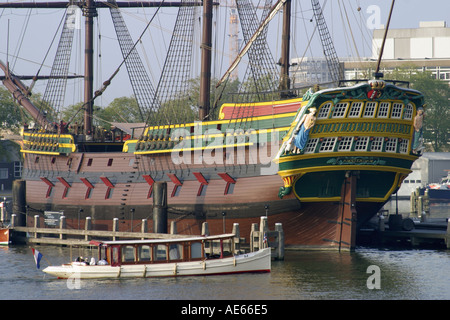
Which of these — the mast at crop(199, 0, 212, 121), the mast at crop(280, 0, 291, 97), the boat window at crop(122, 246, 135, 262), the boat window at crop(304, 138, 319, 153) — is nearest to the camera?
the boat window at crop(122, 246, 135, 262)

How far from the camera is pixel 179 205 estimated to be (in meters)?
45.5

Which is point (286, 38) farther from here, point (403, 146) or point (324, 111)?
point (403, 146)

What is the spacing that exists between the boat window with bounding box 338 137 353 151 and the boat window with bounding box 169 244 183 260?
1030 centimetres

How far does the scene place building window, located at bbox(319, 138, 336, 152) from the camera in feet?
130

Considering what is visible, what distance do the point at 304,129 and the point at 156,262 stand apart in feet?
32.6

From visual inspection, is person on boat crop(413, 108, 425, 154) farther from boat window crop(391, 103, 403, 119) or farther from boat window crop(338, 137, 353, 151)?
boat window crop(338, 137, 353, 151)

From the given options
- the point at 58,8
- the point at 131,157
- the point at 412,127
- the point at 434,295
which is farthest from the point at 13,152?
the point at 434,295

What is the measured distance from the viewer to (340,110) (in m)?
39.0

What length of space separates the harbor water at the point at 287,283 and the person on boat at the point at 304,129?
556 cm

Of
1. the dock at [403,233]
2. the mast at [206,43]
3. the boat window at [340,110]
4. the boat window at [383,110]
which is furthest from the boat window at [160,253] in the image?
the dock at [403,233]

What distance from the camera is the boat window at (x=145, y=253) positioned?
34.2 metres

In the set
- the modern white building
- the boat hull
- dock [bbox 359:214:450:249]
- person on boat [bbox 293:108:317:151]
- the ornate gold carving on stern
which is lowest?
the boat hull

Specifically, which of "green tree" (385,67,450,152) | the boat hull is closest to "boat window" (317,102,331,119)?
the boat hull

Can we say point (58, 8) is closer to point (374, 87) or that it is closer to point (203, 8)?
point (203, 8)
